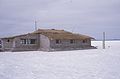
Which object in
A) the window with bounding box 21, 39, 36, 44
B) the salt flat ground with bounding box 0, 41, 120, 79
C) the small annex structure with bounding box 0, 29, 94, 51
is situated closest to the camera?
the salt flat ground with bounding box 0, 41, 120, 79

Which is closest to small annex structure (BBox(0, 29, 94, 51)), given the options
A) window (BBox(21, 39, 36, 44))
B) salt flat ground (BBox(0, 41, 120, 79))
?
window (BBox(21, 39, 36, 44))

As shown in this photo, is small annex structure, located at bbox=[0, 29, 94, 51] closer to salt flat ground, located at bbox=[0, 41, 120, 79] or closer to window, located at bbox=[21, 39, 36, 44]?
window, located at bbox=[21, 39, 36, 44]

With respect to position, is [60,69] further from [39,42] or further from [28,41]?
[39,42]

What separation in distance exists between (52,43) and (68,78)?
3249 cm

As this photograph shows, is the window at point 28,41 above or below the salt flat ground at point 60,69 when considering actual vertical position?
above

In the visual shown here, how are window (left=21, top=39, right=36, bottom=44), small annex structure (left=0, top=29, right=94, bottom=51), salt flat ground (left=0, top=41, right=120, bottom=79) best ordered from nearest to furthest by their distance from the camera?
salt flat ground (left=0, top=41, right=120, bottom=79), small annex structure (left=0, top=29, right=94, bottom=51), window (left=21, top=39, right=36, bottom=44)

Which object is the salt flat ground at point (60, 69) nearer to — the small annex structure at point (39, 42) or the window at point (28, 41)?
the small annex structure at point (39, 42)

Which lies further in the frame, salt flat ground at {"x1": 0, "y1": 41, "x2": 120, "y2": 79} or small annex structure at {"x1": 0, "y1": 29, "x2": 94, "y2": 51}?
small annex structure at {"x1": 0, "y1": 29, "x2": 94, "y2": 51}

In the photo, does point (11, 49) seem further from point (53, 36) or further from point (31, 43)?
point (53, 36)

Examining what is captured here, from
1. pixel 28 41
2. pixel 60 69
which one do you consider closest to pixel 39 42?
pixel 28 41

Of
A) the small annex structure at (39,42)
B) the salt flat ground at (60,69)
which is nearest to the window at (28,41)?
the small annex structure at (39,42)

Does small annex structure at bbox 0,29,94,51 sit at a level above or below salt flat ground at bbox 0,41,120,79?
above

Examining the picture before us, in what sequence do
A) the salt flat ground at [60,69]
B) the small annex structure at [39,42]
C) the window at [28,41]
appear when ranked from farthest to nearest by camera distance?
the window at [28,41] < the small annex structure at [39,42] < the salt flat ground at [60,69]

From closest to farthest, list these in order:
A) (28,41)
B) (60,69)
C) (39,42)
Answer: (60,69), (28,41), (39,42)
